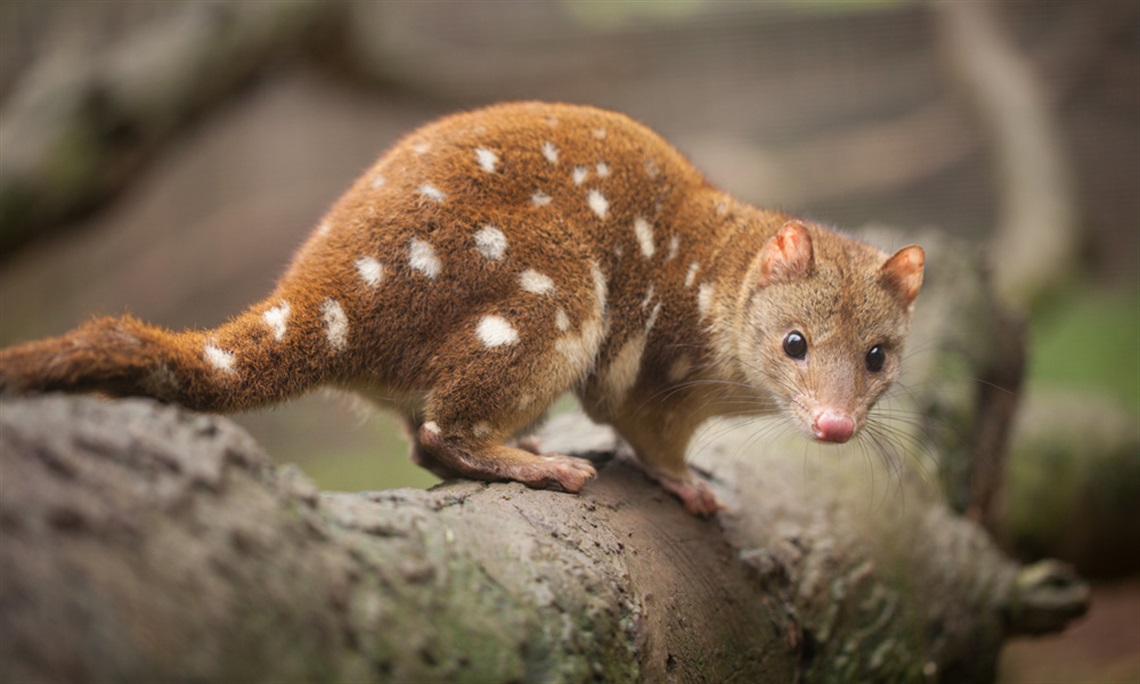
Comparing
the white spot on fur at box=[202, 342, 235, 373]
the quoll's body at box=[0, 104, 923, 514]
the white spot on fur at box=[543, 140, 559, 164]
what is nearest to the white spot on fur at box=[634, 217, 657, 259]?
the quoll's body at box=[0, 104, 923, 514]

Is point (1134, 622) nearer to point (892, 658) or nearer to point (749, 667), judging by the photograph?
point (892, 658)

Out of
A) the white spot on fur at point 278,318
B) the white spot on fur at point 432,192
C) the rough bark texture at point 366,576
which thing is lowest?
the rough bark texture at point 366,576

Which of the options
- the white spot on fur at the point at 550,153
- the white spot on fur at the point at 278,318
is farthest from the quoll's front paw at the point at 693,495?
the white spot on fur at the point at 278,318

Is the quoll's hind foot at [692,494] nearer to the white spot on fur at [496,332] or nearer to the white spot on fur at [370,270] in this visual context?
the white spot on fur at [496,332]

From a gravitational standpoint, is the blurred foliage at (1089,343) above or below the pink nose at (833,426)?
above

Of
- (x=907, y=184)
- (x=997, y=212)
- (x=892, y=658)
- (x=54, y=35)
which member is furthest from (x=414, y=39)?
(x=892, y=658)

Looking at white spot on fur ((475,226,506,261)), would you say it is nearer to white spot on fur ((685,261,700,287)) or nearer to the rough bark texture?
the rough bark texture

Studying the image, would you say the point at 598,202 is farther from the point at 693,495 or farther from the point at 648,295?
the point at 693,495
